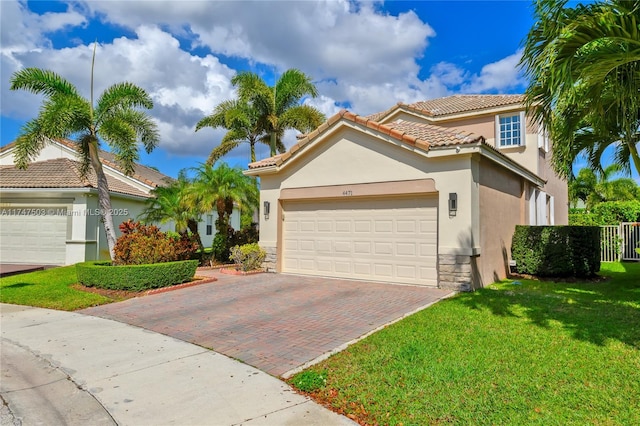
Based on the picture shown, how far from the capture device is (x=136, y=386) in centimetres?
481

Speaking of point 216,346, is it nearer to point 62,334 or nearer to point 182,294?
point 62,334

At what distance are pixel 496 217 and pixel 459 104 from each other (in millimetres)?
9790

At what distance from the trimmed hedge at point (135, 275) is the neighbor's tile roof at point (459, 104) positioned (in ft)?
41.2

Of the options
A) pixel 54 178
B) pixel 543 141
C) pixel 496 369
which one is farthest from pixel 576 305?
pixel 54 178

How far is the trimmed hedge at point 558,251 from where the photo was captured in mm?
12086

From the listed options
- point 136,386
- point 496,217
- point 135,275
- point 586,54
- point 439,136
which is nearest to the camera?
point 136,386

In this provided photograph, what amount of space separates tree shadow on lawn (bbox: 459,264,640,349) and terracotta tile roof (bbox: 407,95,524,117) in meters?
9.05

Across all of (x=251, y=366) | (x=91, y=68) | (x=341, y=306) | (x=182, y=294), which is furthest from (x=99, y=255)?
(x=251, y=366)

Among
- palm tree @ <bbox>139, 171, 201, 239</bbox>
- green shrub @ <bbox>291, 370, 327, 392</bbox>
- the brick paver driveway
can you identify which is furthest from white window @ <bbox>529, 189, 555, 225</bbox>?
palm tree @ <bbox>139, 171, 201, 239</bbox>

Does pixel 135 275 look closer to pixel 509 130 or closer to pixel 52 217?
pixel 52 217

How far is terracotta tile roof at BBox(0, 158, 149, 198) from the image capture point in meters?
17.9

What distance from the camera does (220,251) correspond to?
691 inches

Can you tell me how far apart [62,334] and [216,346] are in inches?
134

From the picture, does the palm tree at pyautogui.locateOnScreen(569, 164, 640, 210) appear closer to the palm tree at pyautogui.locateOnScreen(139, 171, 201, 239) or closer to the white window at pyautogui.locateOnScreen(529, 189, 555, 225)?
the white window at pyautogui.locateOnScreen(529, 189, 555, 225)
